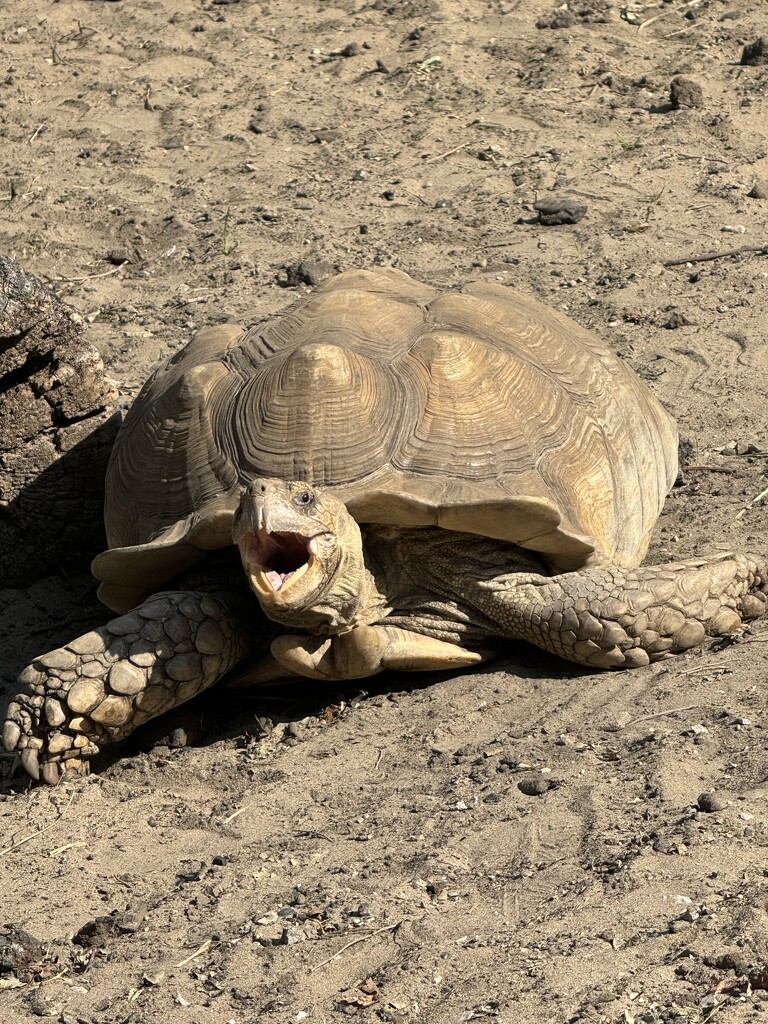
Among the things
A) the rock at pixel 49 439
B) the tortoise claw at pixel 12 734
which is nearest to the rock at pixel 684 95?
the rock at pixel 49 439

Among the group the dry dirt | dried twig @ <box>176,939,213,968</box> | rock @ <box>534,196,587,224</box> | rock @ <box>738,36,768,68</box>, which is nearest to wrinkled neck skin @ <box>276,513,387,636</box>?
the dry dirt

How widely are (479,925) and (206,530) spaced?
1.80m

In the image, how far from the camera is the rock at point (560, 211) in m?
7.82

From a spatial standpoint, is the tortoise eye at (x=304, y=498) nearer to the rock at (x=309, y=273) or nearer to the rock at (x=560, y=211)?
the rock at (x=309, y=273)

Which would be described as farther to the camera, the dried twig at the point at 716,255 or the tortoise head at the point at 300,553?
the dried twig at the point at 716,255

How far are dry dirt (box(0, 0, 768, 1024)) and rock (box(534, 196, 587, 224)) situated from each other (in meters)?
0.08

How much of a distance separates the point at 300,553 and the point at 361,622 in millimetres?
451

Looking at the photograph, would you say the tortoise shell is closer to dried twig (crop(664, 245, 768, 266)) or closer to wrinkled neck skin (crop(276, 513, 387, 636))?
wrinkled neck skin (crop(276, 513, 387, 636))

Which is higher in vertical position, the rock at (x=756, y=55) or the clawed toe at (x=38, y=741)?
the rock at (x=756, y=55)

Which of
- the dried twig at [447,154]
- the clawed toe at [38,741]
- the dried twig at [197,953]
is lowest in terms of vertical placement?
the clawed toe at [38,741]

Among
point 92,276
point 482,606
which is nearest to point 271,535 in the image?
point 482,606

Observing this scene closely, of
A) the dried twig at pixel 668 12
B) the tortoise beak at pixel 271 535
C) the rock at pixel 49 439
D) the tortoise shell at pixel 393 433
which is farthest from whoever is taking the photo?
the dried twig at pixel 668 12

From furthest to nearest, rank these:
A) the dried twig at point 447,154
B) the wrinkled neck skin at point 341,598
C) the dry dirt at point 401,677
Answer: the dried twig at point 447,154 < the wrinkled neck skin at point 341,598 < the dry dirt at point 401,677

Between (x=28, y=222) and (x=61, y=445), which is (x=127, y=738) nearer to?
(x=61, y=445)
